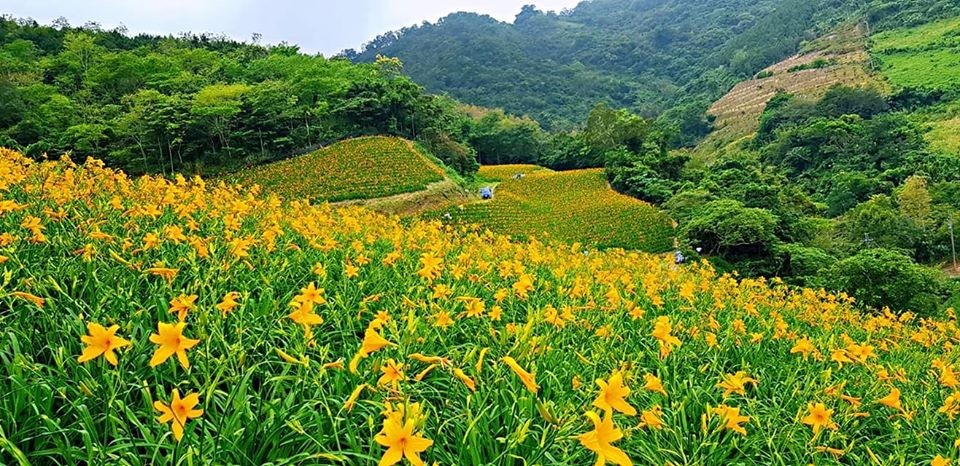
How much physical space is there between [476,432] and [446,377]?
446mm

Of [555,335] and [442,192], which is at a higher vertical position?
[555,335]

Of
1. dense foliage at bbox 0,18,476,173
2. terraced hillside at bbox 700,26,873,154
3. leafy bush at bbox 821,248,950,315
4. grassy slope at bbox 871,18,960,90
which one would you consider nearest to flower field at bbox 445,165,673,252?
dense foliage at bbox 0,18,476,173

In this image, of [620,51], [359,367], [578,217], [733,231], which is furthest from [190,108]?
[620,51]

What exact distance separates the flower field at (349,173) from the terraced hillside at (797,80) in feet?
156

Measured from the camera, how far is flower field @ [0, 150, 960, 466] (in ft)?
4.44

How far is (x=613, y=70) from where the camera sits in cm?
11619

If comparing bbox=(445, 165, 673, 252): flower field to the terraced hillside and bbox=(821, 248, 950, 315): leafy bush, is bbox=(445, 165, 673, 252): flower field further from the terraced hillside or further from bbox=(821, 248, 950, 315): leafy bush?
the terraced hillside

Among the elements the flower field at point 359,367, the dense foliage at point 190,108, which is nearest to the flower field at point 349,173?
the dense foliage at point 190,108

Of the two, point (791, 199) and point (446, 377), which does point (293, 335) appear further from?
point (791, 199)

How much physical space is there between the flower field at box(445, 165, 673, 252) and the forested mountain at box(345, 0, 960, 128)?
5280 centimetres

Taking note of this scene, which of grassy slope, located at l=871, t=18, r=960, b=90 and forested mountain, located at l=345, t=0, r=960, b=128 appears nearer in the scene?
grassy slope, located at l=871, t=18, r=960, b=90

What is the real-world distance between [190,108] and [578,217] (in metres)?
18.5

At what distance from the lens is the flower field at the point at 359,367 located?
1.35m

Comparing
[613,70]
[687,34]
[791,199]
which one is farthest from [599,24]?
[791,199]
